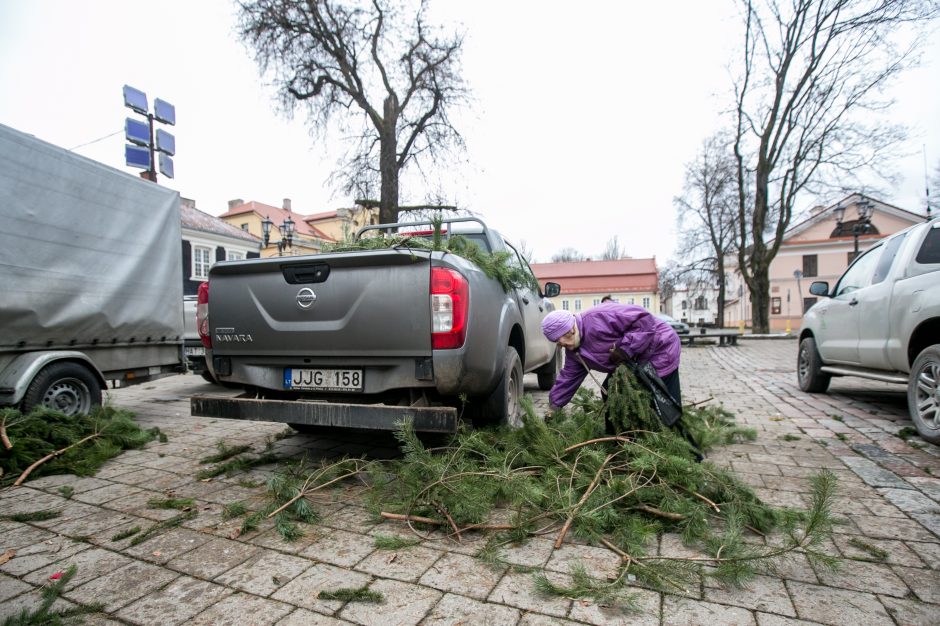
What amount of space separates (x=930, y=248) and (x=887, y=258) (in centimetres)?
70

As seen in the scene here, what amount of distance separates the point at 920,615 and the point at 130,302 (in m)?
6.61

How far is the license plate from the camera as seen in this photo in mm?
3254

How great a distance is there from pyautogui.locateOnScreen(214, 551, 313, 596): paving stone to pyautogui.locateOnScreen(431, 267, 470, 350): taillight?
4.36 ft

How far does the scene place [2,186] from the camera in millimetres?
4348

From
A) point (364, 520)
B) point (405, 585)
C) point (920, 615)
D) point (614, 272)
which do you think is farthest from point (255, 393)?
point (614, 272)

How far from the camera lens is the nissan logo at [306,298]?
3236 millimetres

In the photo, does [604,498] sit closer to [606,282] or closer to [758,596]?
[758,596]

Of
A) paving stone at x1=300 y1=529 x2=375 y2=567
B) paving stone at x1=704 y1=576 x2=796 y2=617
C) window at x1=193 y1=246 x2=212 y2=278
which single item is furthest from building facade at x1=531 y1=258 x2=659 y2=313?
paving stone at x1=704 y1=576 x2=796 y2=617

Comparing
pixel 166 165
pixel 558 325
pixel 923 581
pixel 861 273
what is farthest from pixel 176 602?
pixel 166 165

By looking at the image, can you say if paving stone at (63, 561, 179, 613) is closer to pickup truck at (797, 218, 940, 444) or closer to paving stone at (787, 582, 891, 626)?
paving stone at (787, 582, 891, 626)

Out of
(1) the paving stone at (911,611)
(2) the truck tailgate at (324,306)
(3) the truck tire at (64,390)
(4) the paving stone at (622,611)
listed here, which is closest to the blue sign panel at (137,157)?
(3) the truck tire at (64,390)

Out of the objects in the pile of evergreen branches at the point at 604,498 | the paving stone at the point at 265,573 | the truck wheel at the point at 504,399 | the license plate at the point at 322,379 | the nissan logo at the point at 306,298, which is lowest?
the paving stone at the point at 265,573

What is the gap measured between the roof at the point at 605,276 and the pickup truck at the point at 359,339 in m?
66.6

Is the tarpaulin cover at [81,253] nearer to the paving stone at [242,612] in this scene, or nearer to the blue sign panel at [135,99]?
the paving stone at [242,612]
